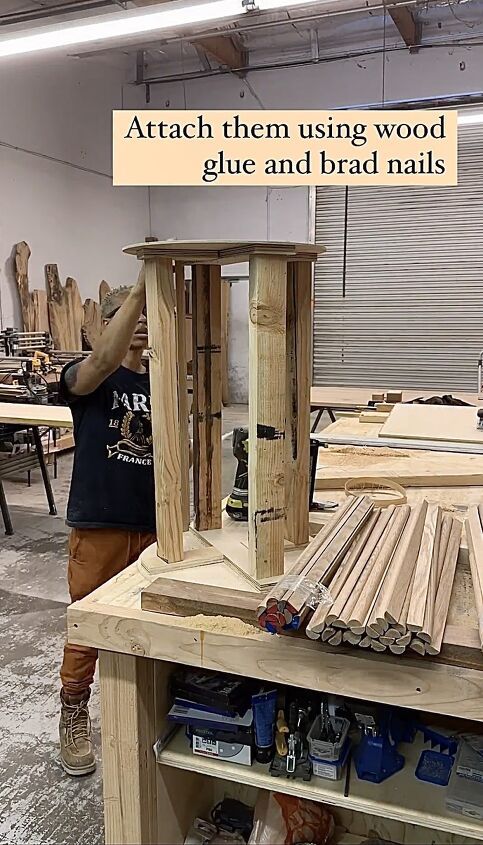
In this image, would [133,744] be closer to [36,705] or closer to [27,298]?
[36,705]

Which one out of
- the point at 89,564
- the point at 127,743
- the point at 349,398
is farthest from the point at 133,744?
the point at 349,398

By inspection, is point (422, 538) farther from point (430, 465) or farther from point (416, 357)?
point (416, 357)

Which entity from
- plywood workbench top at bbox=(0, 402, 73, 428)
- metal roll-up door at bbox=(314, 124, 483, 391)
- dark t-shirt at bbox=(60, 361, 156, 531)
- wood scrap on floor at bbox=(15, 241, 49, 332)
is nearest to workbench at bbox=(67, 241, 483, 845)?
dark t-shirt at bbox=(60, 361, 156, 531)

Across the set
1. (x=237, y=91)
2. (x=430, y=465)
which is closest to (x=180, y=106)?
(x=237, y=91)

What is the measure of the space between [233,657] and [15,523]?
3.68 metres

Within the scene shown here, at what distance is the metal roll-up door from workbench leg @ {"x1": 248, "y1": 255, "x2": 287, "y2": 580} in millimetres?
6599

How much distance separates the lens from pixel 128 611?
3.73ft

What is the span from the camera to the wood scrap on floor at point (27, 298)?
Result: 654cm

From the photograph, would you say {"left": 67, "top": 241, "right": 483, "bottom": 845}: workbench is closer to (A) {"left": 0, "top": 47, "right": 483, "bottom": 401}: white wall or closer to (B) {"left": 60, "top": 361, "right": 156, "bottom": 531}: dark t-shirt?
(B) {"left": 60, "top": 361, "right": 156, "bottom": 531}: dark t-shirt

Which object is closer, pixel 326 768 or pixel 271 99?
pixel 326 768

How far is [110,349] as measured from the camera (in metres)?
1.59

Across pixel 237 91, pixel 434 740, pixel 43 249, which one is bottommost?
pixel 434 740

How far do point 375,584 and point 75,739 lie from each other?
1.40m

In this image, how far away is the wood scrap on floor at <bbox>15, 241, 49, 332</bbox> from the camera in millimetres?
6543
